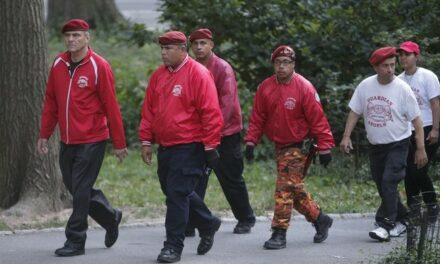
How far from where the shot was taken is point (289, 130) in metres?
9.61

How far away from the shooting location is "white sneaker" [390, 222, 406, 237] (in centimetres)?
1007

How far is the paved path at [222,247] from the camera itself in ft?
29.9

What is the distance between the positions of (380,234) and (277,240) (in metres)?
0.93

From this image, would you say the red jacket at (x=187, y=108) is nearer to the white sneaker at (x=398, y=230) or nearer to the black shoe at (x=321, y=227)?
the black shoe at (x=321, y=227)

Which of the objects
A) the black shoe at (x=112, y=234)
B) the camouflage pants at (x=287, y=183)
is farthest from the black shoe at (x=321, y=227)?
the black shoe at (x=112, y=234)

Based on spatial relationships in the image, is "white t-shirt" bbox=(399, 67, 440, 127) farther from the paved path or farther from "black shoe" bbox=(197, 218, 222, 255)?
"black shoe" bbox=(197, 218, 222, 255)

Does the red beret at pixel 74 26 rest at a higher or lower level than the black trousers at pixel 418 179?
higher

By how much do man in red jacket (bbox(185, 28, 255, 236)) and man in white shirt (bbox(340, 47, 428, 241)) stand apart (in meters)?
1.02

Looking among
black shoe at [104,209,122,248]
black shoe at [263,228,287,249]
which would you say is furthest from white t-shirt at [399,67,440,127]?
black shoe at [104,209,122,248]

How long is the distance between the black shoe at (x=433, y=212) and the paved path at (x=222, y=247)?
2.93 feet

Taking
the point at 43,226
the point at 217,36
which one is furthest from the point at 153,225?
the point at 217,36

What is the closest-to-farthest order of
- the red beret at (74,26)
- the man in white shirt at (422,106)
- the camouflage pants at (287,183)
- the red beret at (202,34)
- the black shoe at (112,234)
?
1. the red beret at (74,26)
2. the black shoe at (112,234)
3. the camouflage pants at (287,183)
4. the red beret at (202,34)
5. the man in white shirt at (422,106)

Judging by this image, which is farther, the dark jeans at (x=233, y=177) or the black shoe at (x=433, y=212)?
the dark jeans at (x=233, y=177)

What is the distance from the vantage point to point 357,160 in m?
13.8
